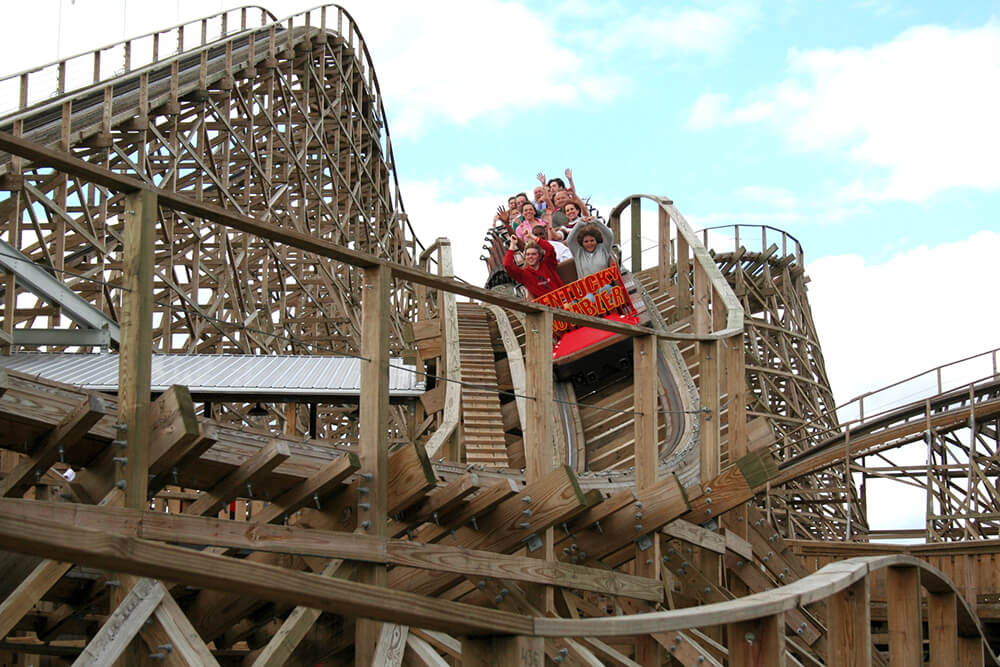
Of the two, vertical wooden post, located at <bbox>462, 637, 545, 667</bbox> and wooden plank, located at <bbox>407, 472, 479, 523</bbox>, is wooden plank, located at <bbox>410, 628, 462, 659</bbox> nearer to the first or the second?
wooden plank, located at <bbox>407, 472, 479, 523</bbox>

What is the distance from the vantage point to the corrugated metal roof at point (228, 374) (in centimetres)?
859

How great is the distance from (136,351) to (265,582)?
239 centimetres

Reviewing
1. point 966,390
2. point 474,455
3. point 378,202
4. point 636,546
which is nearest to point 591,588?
point 636,546

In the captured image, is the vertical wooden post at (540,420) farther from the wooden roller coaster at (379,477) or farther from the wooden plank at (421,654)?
the wooden plank at (421,654)

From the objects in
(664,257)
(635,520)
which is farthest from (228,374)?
(664,257)

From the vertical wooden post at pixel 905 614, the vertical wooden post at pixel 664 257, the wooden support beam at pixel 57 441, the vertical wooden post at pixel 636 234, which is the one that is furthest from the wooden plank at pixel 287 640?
the vertical wooden post at pixel 636 234

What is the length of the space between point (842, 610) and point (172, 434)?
2.38 metres

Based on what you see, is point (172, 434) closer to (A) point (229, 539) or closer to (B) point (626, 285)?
(A) point (229, 539)

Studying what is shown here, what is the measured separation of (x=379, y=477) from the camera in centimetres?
505

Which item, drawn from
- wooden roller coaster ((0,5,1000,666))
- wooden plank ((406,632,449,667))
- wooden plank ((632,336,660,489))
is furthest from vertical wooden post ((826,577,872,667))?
wooden plank ((632,336,660,489))

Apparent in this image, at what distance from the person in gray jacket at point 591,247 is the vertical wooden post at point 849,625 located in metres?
10.2

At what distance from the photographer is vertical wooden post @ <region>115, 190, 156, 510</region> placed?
425 cm

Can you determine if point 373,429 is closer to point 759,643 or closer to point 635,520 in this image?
point 635,520

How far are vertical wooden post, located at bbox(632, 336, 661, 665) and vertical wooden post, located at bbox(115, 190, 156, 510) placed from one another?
10.1ft
